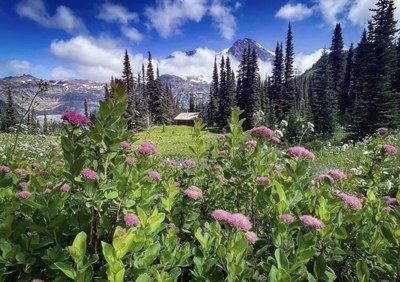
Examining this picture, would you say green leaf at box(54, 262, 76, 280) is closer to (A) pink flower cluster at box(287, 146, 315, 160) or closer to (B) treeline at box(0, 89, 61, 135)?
(B) treeline at box(0, 89, 61, 135)

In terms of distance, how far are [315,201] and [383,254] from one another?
0.64 metres

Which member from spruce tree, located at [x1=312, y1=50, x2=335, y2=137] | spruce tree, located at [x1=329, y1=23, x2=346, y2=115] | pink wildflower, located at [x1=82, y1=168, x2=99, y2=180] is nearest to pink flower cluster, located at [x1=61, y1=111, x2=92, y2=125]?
pink wildflower, located at [x1=82, y1=168, x2=99, y2=180]

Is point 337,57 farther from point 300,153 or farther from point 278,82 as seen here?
point 300,153

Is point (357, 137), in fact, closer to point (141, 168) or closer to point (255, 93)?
point (141, 168)

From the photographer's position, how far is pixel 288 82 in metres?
66.8

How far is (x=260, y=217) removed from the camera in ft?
10.4

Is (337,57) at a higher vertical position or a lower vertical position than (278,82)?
higher

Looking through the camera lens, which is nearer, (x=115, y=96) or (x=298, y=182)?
(x=115, y=96)

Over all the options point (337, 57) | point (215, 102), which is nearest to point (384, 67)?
point (337, 57)

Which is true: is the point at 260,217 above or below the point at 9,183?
below

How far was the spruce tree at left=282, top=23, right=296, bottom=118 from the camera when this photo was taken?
64438mm

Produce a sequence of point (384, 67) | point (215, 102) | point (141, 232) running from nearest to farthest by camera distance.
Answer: point (141, 232)
point (384, 67)
point (215, 102)

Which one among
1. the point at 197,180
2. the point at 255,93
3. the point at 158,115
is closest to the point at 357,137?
the point at 197,180

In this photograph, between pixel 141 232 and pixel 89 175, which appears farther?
pixel 89 175
